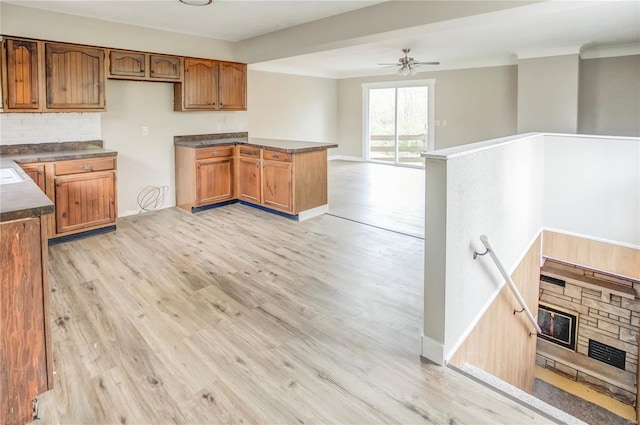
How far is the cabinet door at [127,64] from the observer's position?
15.4ft

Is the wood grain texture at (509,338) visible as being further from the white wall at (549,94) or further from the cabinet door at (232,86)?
the cabinet door at (232,86)

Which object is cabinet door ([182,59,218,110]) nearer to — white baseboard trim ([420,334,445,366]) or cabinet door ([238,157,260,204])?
cabinet door ([238,157,260,204])

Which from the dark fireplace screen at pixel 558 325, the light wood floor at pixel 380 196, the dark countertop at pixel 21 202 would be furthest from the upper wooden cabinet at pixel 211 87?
the dark fireplace screen at pixel 558 325

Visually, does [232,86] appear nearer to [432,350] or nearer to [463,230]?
[463,230]

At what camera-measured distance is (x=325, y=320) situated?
8.73ft

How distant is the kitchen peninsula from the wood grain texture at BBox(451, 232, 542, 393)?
101 inches

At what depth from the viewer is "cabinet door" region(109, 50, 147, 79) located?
4703mm

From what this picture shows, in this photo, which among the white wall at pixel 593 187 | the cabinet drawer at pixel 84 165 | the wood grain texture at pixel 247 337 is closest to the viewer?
the wood grain texture at pixel 247 337

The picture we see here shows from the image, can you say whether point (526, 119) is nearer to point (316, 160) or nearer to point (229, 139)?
point (316, 160)

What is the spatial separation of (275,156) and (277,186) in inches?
15.3

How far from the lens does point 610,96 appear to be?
6.60 m

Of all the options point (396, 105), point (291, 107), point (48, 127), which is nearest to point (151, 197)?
point (48, 127)

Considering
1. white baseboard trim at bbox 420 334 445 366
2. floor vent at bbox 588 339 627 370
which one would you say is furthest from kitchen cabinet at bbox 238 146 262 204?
floor vent at bbox 588 339 627 370

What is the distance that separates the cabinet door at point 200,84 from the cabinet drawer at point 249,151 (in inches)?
30.0
